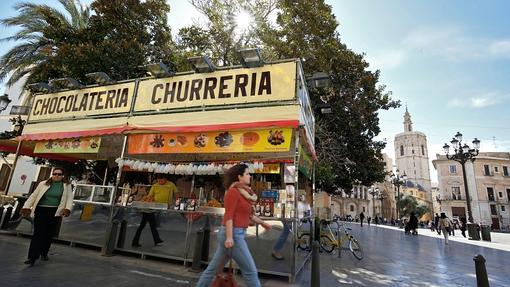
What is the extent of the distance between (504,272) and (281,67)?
339 inches

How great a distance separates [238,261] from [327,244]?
6.99 m

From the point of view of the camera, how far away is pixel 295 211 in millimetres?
5219

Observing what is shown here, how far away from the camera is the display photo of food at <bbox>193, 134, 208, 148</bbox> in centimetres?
646

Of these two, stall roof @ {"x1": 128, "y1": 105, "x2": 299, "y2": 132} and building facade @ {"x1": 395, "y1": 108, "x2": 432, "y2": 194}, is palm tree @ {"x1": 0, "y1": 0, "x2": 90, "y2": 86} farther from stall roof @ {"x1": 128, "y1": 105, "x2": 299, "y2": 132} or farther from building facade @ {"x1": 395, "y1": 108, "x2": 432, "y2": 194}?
building facade @ {"x1": 395, "y1": 108, "x2": 432, "y2": 194}

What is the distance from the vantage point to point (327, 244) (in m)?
9.38

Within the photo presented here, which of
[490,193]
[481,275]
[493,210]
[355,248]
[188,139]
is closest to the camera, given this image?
[481,275]

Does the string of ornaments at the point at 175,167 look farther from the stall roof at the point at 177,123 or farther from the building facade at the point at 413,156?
the building facade at the point at 413,156

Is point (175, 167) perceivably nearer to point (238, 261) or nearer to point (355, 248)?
point (238, 261)

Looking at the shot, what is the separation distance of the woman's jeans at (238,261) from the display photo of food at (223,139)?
3.00 metres

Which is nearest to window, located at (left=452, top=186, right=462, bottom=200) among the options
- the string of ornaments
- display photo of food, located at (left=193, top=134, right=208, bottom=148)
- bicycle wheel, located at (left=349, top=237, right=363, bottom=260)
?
bicycle wheel, located at (left=349, top=237, right=363, bottom=260)

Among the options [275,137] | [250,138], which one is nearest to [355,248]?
[275,137]

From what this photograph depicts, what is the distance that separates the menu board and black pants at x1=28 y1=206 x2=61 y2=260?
220cm

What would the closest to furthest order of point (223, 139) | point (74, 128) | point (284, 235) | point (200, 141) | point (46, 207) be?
point (284, 235) < point (46, 207) < point (223, 139) < point (200, 141) < point (74, 128)

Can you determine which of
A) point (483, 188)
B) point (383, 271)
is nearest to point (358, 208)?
point (483, 188)
